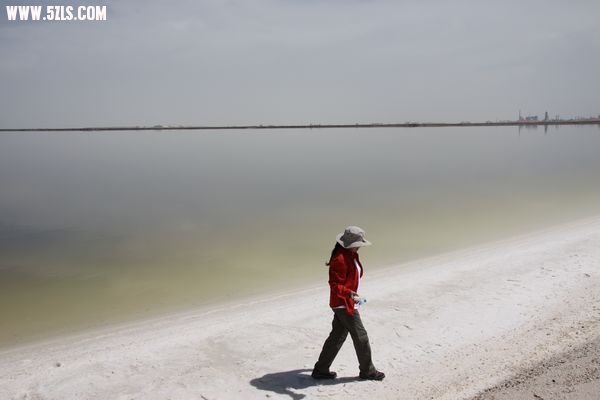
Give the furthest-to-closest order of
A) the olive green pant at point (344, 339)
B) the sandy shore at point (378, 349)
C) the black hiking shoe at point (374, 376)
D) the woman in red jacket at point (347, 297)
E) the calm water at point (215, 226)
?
the calm water at point (215, 226) → the black hiking shoe at point (374, 376) → the sandy shore at point (378, 349) → the olive green pant at point (344, 339) → the woman in red jacket at point (347, 297)

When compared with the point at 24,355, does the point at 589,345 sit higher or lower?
higher

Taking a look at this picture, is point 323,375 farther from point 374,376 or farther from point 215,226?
point 215,226

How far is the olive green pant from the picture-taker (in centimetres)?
546

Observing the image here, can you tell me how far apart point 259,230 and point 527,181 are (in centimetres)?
1843

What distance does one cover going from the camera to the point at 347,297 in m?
5.38

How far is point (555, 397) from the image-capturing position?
4879 mm

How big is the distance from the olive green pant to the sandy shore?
0.21 m

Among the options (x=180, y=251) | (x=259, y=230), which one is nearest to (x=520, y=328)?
(x=180, y=251)

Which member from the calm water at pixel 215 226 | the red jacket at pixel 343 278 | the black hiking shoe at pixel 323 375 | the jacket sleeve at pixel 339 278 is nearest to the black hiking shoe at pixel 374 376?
the black hiking shoe at pixel 323 375

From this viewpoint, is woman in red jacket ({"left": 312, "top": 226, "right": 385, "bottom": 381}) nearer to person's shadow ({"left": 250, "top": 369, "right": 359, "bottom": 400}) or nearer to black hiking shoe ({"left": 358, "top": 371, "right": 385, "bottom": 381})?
black hiking shoe ({"left": 358, "top": 371, "right": 385, "bottom": 381})

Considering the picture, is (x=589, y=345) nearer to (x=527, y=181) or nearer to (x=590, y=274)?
(x=590, y=274)

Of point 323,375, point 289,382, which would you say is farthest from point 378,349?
point 289,382

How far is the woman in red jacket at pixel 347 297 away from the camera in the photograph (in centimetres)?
534

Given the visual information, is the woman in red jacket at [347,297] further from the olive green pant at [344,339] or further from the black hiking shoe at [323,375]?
the black hiking shoe at [323,375]
